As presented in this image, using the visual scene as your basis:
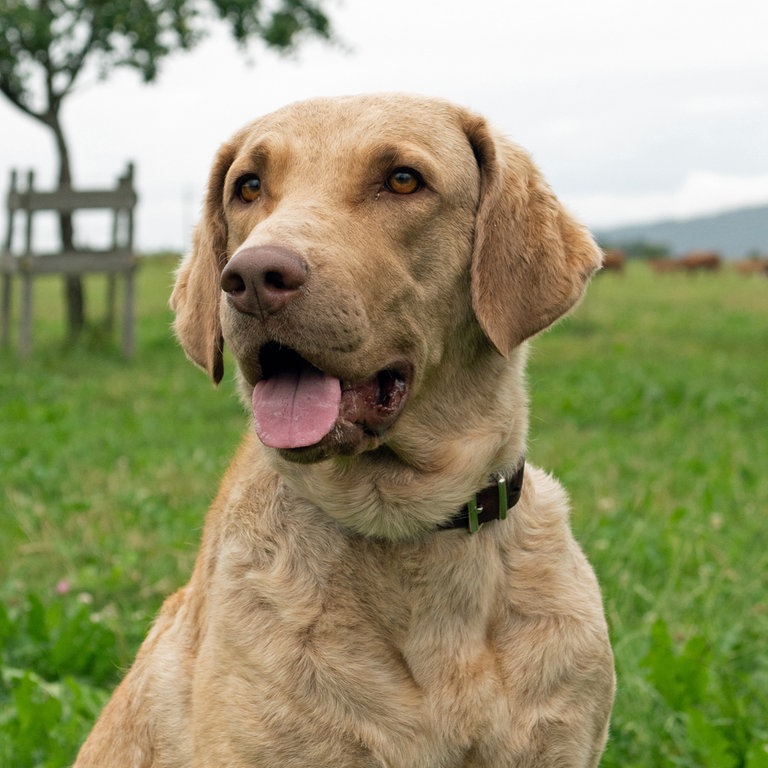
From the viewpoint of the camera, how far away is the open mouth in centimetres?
285

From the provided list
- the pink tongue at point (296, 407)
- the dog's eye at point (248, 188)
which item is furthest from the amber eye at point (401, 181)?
the pink tongue at point (296, 407)

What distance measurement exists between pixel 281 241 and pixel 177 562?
132 inches

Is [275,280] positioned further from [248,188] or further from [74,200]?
[74,200]

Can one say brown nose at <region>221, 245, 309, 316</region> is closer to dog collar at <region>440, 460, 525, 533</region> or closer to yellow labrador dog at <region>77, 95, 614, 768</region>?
yellow labrador dog at <region>77, 95, 614, 768</region>

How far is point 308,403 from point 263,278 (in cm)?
38

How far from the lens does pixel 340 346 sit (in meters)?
2.85

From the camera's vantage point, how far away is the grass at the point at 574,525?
413cm

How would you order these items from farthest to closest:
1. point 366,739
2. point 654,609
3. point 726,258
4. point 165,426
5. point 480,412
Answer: point 726,258
point 165,426
point 654,609
point 480,412
point 366,739

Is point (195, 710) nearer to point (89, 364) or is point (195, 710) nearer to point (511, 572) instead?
point (511, 572)

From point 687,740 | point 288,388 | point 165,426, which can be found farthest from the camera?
point 165,426

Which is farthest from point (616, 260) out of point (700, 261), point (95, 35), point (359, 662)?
point (359, 662)

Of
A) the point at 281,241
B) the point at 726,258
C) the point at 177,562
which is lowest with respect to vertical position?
the point at 726,258

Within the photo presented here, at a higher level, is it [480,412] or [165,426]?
[480,412]

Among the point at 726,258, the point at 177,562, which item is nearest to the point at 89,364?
the point at 177,562
